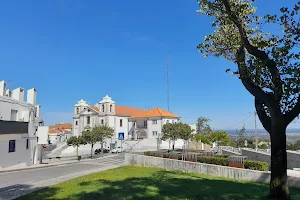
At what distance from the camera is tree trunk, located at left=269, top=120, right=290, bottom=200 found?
27.6 feet

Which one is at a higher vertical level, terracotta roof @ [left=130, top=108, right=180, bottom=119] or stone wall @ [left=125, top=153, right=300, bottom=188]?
terracotta roof @ [left=130, top=108, right=180, bottom=119]

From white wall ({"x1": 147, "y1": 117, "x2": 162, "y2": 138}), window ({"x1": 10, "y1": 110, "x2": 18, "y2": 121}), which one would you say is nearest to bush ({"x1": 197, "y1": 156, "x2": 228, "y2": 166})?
window ({"x1": 10, "y1": 110, "x2": 18, "y2": 121})

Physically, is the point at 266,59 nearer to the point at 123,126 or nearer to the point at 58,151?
the point at 58,151

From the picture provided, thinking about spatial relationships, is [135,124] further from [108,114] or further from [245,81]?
[245,81]

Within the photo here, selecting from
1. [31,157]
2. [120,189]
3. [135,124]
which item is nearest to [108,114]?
[135,124]

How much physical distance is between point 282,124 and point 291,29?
2981mm

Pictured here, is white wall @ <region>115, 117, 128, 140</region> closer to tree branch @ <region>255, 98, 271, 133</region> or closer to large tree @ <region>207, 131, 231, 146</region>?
large tree @ <region>207, 131, 231, 146</region>

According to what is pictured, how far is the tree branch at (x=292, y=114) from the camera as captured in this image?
324 inches

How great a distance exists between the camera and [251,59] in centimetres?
977

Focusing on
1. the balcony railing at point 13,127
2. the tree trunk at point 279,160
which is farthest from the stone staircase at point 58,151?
the tree trunk at point 279,160

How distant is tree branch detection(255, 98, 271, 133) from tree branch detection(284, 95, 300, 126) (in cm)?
50

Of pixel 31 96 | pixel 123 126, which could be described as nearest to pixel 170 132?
pixel 31 96

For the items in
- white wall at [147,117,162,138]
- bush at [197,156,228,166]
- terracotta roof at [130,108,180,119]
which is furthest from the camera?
terracotta roof at [130,108,180,119]

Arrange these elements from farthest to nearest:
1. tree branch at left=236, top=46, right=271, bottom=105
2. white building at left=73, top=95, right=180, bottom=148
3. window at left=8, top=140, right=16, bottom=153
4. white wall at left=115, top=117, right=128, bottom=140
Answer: white wall at left=115, top=117, right=128, bottom=140
white building at left=73, top=95, right=180, bottom=148
window at left=8, top=140, right=16, bottom=153
tree branch at left=236, top=46, right=271, bottom=105
